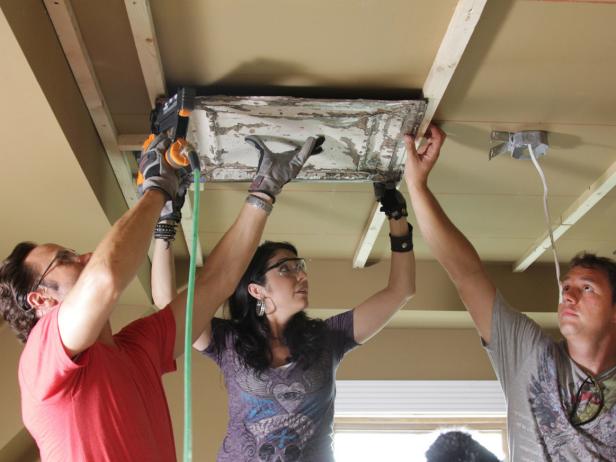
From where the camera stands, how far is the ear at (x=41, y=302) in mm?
1606

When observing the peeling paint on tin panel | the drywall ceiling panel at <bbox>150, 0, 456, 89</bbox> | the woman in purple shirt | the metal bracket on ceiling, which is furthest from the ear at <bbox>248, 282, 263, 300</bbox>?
the metal bracket on ceiling

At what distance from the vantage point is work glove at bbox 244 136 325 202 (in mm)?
2107

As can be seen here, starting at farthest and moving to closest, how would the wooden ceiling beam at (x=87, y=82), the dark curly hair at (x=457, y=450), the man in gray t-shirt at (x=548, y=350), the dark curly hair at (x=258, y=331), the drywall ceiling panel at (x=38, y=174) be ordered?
the dark curly hair at (x=258, y=331) → the man in gray t-shirt at (x=548, y=350) → the wooden ceiling beam at (x=87, y=82) → the drywall ceiling panel at (x=38, y=174) → the dark curly hair at (x=457, y=450)

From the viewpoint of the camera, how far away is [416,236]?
10.7ft

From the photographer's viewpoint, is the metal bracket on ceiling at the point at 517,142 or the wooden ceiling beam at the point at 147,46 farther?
the metal bracket on ceiling at the point at 517,142

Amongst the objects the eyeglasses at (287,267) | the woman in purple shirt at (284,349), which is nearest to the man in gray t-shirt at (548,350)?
the woman in purple shirt at (284,349)

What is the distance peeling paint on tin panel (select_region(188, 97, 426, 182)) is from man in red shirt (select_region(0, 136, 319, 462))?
35cm

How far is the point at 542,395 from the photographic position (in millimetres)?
1991

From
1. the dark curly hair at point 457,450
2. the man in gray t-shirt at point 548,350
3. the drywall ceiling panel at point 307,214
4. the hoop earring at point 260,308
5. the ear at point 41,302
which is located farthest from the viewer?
the drywall ceiling panel at point 307,214

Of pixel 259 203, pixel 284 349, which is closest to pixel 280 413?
pixel 284 349

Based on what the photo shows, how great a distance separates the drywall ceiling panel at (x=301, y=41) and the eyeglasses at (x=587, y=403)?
1039 millimetres

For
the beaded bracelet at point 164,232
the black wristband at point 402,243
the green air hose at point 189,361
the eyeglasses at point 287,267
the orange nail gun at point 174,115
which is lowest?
the green air hose at point 189,361

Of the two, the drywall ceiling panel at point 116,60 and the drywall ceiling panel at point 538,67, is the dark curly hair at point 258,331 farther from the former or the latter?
the drywall ceiling panel at point 538,67

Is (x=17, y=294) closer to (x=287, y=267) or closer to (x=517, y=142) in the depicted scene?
(x=287, y=267)
